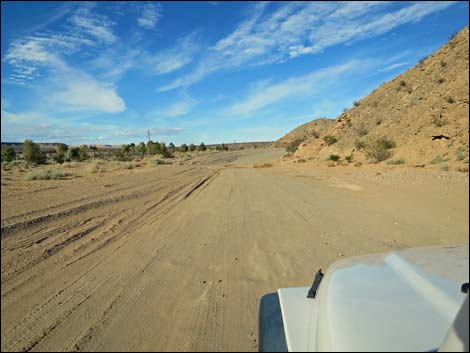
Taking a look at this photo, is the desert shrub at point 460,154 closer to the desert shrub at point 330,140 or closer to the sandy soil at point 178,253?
the sandy soil at point 178,253

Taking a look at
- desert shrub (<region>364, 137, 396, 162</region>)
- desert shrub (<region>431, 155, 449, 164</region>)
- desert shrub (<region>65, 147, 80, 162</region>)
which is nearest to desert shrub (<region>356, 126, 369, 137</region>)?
desert shrub (<region>364, 137, 396, 162</region>)

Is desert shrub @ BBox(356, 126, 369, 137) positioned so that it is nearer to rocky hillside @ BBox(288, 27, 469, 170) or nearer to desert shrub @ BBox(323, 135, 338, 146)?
rocky hillside @ BBox(288, 27, 469, 170)

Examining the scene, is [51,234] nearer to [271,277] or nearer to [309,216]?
[271,277]

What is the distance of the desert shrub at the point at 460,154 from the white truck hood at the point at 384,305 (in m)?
11.0

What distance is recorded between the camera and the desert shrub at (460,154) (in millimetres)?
10402

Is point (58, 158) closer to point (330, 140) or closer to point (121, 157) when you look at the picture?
point (121, 157)

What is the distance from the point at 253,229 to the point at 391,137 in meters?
15.0

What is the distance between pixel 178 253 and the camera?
469 cm

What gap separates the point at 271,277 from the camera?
3811 millimetres

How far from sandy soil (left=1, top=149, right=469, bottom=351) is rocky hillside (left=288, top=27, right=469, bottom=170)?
238cm

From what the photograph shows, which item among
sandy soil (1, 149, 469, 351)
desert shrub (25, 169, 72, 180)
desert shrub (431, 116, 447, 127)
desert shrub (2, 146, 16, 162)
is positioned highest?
desert shrub (431, 116, 447, 127)

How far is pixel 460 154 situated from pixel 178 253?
11.3 m

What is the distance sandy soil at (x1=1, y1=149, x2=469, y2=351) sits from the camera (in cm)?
252

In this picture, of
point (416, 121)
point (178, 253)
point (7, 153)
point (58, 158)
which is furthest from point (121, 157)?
point (178, 253)
